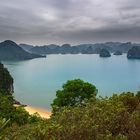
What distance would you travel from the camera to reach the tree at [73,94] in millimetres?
45125

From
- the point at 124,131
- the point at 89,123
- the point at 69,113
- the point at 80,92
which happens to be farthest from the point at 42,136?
the point at 80,92

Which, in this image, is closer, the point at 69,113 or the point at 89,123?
the point at 89,123

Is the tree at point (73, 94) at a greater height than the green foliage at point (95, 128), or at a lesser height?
lesser

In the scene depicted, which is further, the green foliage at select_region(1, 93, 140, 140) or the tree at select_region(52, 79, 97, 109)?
the tree at select_region(52, 79, 97, 109)

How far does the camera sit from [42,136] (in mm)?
10414

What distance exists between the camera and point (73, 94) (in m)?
45.3

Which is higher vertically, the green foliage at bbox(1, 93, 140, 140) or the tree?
the green foliage at bbox(1, 93, 140, 140)

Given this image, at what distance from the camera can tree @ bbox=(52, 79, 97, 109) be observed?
45.1 m

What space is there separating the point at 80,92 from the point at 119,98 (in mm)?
27934

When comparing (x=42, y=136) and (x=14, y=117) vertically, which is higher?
(x=42, y=136)

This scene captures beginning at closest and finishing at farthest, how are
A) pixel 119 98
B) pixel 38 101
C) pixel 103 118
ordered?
pixel 103 118
pixel 119 98
pixel 38 101

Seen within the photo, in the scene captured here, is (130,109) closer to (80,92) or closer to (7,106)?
(7,106)

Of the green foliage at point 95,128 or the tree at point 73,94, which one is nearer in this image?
the green foliage at point 95,128

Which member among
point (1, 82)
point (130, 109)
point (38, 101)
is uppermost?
point (130, 109)
